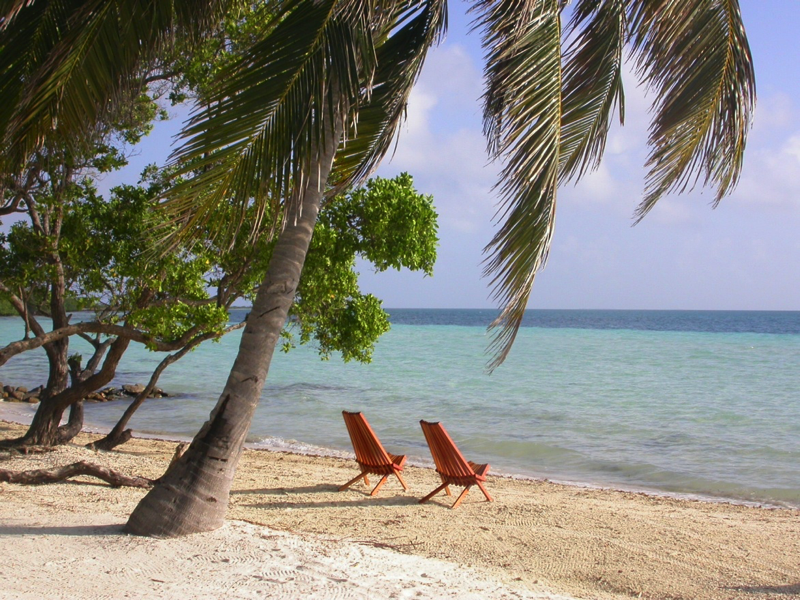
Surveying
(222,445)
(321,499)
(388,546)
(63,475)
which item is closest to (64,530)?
(222,445)

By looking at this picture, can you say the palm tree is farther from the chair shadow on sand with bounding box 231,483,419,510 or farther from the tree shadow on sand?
the chair shadow on sand with bounding box 231,483,419,510

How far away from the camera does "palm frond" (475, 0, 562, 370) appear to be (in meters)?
4.45

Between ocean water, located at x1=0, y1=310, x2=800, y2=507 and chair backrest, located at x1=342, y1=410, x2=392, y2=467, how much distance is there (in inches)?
A: 162

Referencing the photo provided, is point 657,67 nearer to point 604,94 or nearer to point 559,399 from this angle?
point 604,94

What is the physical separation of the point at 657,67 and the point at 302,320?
5074 millimetres

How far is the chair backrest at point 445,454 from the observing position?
7.35 metres

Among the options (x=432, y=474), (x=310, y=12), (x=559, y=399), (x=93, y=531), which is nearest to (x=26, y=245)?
(x=93, y=531)

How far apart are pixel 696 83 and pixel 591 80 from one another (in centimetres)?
80

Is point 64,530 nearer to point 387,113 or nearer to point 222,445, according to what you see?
point 222,445

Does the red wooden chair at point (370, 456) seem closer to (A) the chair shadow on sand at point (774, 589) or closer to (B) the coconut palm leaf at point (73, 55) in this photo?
(A) the chair shadow on sand at point (774, 589)

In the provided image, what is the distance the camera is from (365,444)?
26.6 ft

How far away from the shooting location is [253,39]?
8.04 m

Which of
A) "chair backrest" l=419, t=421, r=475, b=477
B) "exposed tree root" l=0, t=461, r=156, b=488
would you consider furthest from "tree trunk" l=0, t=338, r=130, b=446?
"chair backrest" l=419, t=421, r=475, b=477

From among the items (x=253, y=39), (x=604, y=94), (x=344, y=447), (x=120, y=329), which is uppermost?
(x=253, y=39)
